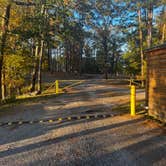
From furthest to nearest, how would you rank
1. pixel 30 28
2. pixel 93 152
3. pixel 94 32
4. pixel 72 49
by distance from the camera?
1. pixel 72 49
2. pixel 94 32
3. pixel 30 28
4. pixel 93 152

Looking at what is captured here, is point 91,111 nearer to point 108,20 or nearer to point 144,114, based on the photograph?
point 144,114

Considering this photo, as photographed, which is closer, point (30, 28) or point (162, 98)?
point (162, 98)

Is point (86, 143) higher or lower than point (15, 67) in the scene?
lower

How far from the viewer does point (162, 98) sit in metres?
7.48

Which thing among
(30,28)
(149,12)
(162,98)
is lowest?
(162,98)

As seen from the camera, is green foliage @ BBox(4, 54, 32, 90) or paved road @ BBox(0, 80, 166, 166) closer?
paved road @ BBox(0, 80, 166, 166)

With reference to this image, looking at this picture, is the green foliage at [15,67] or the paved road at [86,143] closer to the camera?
the paved road at [86,143]

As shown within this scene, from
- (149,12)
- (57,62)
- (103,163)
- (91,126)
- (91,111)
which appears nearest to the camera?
(103,163)

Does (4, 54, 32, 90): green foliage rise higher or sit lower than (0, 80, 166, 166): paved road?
higher

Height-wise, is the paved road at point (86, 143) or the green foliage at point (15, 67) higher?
the green foliage at point (15, 67)

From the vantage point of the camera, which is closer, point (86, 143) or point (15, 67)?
point (86, 143)

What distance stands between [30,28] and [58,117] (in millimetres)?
7172

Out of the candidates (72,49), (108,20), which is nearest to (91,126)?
(108,20)

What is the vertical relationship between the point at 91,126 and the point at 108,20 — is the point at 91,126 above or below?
below
